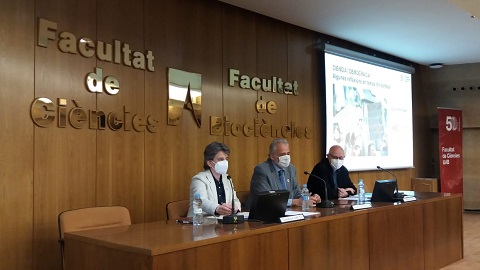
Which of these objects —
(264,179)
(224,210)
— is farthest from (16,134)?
(264,179)

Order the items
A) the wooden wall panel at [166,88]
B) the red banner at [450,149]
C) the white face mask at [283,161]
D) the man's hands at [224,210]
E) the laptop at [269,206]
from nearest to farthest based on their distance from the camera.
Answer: the laptop at [269,206], the man's hands at [224,210], the white face mask at [283,161], the wooden wall panel at [166,88], the red banner at [450,149]

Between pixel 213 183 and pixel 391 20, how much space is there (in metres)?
3.60

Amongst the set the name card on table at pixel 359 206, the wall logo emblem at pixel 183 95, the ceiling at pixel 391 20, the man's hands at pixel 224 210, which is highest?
the ceiling at pixel 391 20

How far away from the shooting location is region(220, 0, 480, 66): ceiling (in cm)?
520

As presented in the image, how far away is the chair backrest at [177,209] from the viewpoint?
11.7ft

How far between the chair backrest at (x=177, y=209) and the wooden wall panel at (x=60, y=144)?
806 millimetres

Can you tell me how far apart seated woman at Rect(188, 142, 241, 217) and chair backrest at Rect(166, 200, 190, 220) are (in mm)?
172

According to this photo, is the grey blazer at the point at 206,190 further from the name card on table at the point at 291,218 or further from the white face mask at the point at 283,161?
the white face mask at the point at 283,161

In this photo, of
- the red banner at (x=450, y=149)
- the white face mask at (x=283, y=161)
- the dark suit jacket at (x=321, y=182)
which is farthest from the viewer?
the red banner at (x=450, y=149)

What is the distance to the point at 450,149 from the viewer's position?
348 inches

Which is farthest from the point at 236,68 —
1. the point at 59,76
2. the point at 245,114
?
the point at 59,76

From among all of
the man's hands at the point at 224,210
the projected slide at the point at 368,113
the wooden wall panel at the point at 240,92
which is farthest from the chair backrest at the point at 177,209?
the projected slide at the point at 368,113

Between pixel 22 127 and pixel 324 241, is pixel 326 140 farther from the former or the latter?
pixel 22 127

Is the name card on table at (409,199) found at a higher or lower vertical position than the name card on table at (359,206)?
lower
